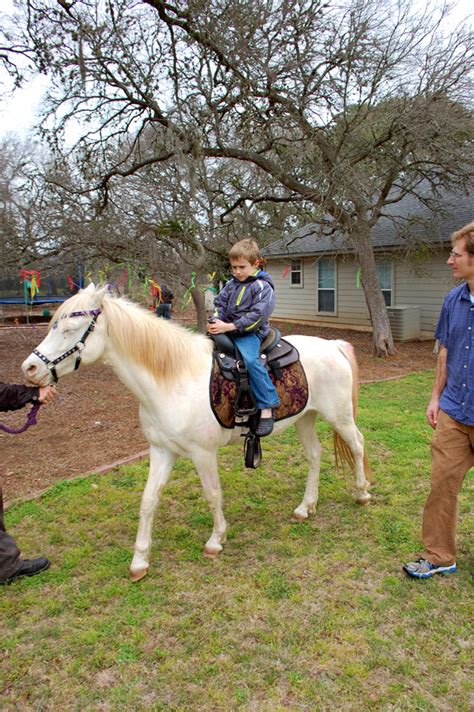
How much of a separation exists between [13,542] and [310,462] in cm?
232

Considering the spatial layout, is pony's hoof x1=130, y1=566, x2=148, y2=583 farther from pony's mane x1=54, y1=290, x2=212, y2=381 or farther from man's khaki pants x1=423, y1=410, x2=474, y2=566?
man's khaki pants x1=423, y1=410, x2=474, y2=566

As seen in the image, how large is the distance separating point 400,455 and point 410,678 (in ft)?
9.69

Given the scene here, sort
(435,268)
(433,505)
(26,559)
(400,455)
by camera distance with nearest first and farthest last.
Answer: (433,505), (26,559), (400,455), (435,268)

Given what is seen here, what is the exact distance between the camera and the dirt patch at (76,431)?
15.3ft

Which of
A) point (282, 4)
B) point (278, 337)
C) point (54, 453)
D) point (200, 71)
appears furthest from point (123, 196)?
point (278, 337)

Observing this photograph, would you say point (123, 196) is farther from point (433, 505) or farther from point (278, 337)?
point (433, 505)

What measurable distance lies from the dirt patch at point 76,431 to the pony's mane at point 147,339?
→ 2169mm

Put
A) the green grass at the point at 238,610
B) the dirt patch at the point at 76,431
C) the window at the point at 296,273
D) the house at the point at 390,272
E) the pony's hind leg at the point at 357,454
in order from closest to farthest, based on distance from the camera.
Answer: the green grass at the point at 238,610 → the pony's hind leg at the point at 357,454 → the dirt patch at the point at 76,431 → the house at the point at 390,272 → the window at the point at 296,273

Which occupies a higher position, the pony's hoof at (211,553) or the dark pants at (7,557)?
the dark pants at (7,557)

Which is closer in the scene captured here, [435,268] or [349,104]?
[349,104]

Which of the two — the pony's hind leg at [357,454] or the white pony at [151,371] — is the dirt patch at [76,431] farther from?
the pony's hind leg at [357,454]

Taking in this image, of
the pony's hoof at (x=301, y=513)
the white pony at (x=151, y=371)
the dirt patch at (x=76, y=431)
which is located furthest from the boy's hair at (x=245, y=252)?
the dirt patch at (x=76, y=431)

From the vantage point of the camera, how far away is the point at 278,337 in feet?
11.2

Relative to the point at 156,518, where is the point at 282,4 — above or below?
above
